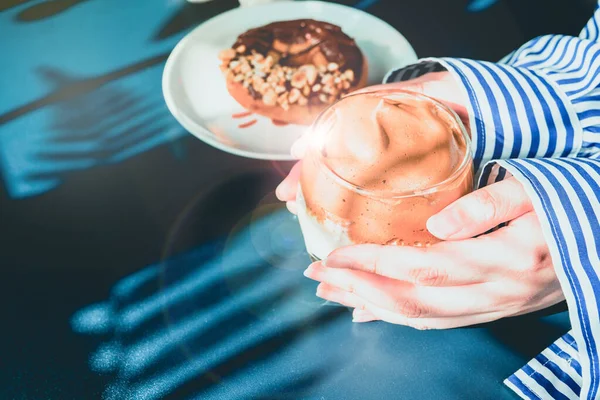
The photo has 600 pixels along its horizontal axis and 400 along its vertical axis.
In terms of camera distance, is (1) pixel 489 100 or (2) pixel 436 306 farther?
(1) pixel 489 100

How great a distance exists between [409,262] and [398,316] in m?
0.08

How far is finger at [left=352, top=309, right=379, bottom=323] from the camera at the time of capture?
58cm

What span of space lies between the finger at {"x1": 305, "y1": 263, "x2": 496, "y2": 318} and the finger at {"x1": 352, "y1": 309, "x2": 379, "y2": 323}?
1.3 inches

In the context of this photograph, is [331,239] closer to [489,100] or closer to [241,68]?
[489,100]

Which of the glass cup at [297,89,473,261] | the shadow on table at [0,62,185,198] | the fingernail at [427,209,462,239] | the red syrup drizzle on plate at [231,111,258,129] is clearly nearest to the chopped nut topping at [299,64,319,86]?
the red syrup drizzle on plate at [231,111,258,129]

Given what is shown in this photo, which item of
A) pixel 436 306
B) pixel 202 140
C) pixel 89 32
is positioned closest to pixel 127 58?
pixel 89 32

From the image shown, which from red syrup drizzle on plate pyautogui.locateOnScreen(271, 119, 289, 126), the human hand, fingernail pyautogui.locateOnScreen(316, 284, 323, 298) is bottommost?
fingernail pyautogui.locateOnScreen(316, 284, 323, 298)

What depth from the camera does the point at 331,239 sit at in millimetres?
540

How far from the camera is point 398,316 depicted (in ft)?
1.84

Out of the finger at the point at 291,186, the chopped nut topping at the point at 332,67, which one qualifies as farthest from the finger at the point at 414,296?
the chopped nut topping at the point at 332,67

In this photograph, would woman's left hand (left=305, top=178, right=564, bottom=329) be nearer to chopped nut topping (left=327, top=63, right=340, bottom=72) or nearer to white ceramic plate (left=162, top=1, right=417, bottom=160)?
white ceramic plate (left=162, top=1, right=417, bottom=160)

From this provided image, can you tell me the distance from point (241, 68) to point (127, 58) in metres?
0.20

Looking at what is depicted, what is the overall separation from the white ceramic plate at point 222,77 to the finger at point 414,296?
22cm

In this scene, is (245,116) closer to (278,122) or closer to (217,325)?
(278,122)
